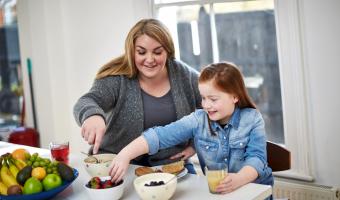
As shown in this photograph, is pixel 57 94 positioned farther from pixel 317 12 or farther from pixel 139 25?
pixel 317 12

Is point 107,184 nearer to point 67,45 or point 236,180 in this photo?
point 236,180

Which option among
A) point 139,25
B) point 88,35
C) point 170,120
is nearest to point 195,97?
point 170,120

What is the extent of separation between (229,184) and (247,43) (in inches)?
52.6

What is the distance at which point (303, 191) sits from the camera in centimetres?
233

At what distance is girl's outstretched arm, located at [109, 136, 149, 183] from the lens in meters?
1.50

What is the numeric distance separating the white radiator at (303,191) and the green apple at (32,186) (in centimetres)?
141

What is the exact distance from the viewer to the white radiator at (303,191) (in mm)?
2227

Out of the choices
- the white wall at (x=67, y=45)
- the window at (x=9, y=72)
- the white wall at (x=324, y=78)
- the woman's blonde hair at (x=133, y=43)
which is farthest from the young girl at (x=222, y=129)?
the window at (x=9, y=72)

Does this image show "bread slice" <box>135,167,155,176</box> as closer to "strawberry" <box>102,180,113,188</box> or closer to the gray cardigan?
"strawberry" <box>102,180,113,188</box>

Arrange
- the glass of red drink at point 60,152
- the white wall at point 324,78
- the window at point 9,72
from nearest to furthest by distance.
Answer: the glass of red drink at point 60,152 < the white wall at point 324,78 < the window at point 9,72

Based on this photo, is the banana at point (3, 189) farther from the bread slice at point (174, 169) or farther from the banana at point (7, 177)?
the bread slice at point (174, 169)

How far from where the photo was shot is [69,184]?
5.02 feet

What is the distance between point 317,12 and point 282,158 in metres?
0.75

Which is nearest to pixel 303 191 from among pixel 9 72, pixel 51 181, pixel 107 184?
pixel 107 184
